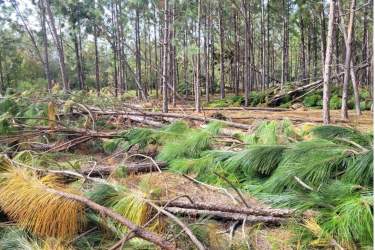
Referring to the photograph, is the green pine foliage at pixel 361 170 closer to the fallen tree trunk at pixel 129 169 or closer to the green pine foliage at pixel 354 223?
the green pine foliage at pixel 354 223

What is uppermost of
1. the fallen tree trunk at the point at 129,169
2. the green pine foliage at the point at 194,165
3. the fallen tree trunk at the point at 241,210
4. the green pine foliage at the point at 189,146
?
the green pine foliage at the point at 189,146

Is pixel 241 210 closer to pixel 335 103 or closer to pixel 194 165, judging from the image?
pixel 194 165

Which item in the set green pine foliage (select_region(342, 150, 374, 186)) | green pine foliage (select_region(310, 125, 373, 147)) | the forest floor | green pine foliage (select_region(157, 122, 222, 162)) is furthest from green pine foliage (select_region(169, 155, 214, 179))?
green pine foliage (select_region(342, 150, 374, 186))

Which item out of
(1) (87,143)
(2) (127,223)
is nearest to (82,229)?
(2) (127,223)

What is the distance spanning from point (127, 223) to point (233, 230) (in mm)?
728

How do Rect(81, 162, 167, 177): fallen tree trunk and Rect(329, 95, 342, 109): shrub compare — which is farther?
Rect(329, 95, 342, 109): shrub

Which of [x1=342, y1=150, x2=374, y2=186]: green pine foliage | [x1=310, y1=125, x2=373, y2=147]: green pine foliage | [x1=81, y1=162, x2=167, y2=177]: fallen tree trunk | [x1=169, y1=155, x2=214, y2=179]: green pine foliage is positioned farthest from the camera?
Result: [x1=81, y1=162, x2=167, y2=177]: fallen tree trunk

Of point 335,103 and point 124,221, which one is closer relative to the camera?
point 124,221

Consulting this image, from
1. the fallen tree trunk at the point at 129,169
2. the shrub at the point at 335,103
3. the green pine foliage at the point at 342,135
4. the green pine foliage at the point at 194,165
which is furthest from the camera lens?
the shrub at the point at 335,103

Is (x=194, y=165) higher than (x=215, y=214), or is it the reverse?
(x=194, y=165)

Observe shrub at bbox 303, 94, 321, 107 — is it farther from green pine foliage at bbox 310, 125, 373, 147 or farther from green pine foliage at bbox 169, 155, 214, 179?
green pine foliage at bbox 169, 155, 214, 179

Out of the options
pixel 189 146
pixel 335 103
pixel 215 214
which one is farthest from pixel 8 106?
pixel 335 103

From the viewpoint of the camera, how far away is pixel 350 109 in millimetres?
11508

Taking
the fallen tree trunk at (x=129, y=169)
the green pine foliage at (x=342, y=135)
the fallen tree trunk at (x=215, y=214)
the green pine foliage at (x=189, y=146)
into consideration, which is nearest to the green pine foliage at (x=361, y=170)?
the green pine foliage at (x=342, y=135)
